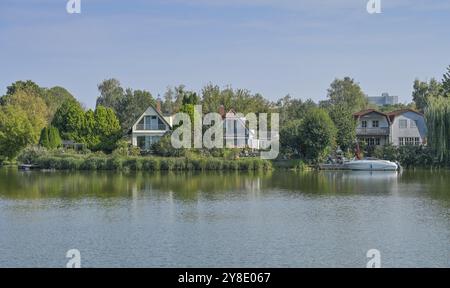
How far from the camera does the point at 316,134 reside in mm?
53812

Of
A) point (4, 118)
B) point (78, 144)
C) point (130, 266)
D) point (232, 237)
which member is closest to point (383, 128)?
point (78, 144)

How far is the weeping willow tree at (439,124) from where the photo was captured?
156 ft

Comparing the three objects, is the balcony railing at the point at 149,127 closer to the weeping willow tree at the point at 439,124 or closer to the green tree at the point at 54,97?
the green tree at the point at 54,97

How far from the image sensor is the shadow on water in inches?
1371

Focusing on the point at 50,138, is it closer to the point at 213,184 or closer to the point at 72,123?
the point at 72,123

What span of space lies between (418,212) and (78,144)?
40.2 metres

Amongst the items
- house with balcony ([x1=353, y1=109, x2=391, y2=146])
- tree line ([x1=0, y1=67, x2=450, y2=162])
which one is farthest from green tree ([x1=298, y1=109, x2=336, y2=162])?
house with balcony ([x1=353, y1=109, x2=391, y2=146])

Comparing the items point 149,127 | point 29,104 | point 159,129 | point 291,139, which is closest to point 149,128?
point 149,127

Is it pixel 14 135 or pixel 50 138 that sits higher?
pixel 14 135

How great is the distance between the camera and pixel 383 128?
204 feet

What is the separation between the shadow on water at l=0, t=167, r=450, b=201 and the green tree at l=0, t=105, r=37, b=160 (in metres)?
9.00

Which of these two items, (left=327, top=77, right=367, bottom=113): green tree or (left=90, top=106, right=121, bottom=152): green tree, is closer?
(left=90, top=106, right=121, bottom=152): green tree

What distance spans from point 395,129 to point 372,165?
1034 centimetres

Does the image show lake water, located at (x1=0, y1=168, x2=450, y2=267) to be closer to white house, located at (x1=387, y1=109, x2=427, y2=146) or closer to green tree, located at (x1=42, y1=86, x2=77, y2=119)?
white house, located at (x1=387, y1=109, x2=427, y2=146)
